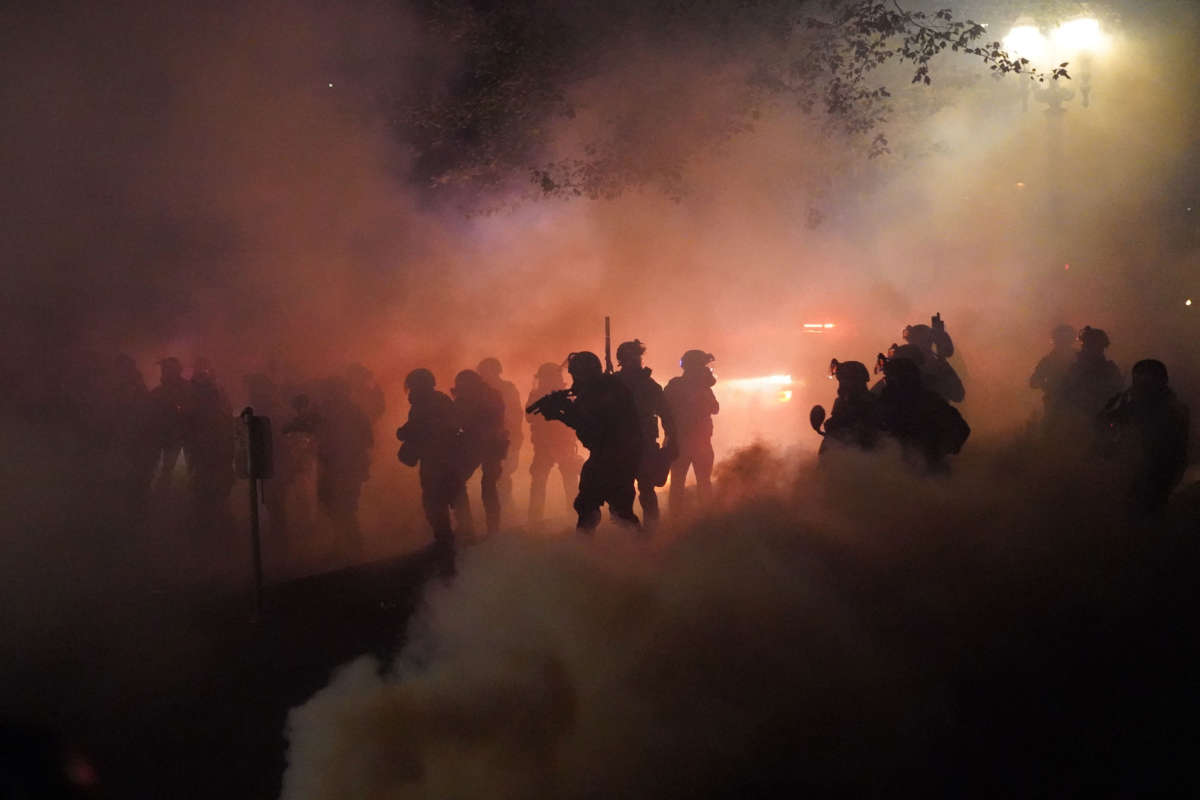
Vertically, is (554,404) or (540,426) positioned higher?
(554,404)

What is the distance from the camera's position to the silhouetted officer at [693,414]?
26.4 feet

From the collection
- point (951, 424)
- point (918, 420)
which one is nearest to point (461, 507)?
point (918, 420)

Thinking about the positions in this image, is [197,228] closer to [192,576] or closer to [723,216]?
[192,576]

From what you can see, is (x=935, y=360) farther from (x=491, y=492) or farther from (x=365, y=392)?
(x=365, y=392)

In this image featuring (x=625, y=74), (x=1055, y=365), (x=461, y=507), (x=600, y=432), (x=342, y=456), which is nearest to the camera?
(x=600, y=432)

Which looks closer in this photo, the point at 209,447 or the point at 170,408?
the point at 209,447

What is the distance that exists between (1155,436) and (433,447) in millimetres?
4507

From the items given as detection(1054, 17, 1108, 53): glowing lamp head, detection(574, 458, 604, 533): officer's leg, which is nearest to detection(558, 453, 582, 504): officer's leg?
detection(574, 458, 604, 533): officer's leg

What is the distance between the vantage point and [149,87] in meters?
9.57

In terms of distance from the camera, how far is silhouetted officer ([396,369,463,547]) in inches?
292

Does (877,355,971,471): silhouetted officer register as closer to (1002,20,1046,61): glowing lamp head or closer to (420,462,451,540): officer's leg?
(420,462,451,540): officer's leg

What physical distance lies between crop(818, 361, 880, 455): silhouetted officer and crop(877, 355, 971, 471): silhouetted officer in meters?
0.14

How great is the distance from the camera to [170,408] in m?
8.59

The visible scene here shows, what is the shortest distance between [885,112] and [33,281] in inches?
362
